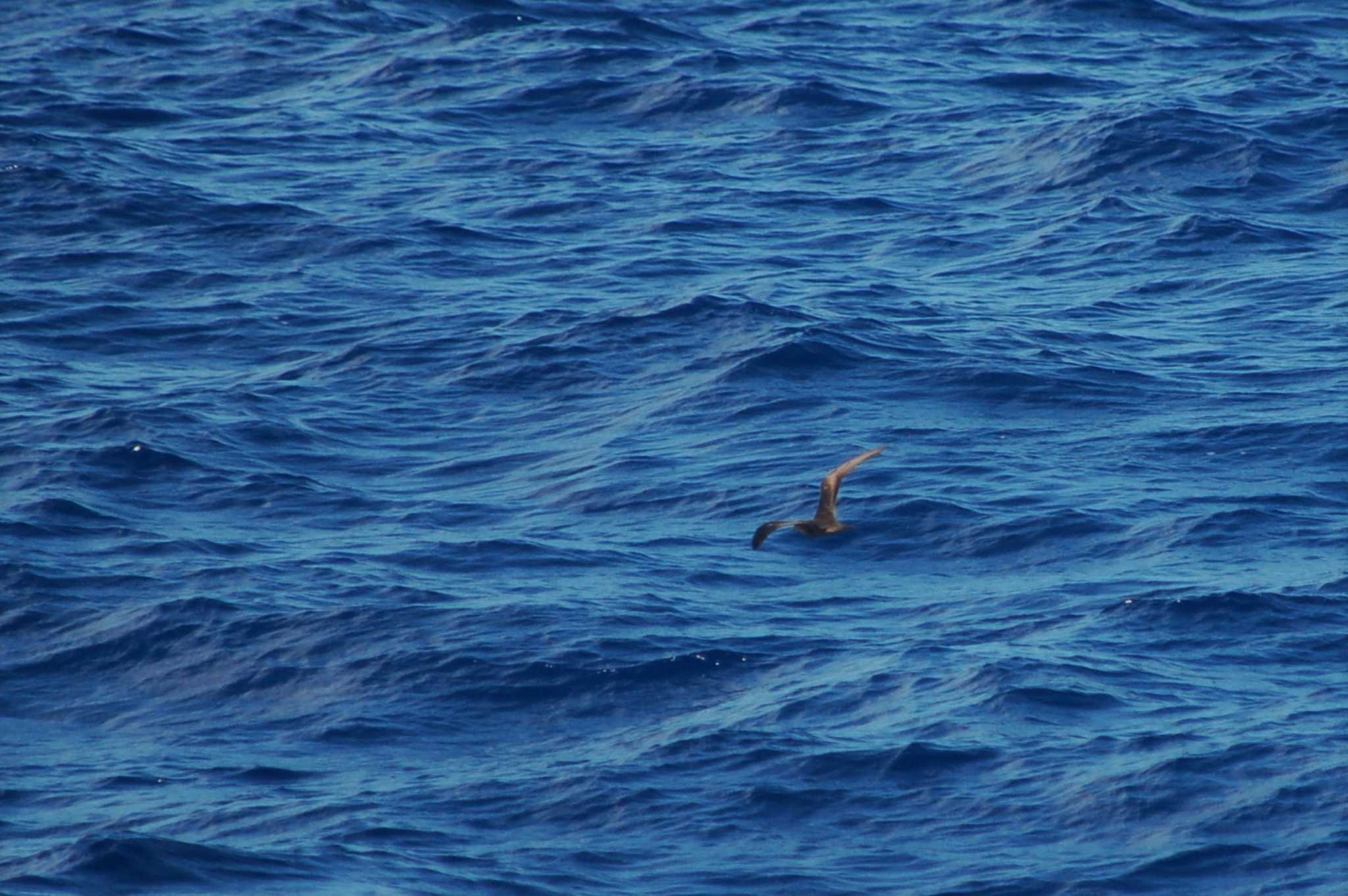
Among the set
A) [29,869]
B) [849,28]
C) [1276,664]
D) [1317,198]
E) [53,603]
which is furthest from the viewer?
[849,28]

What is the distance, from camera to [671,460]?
25.7 m

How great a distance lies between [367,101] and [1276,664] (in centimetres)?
2193

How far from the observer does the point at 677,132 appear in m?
37.1

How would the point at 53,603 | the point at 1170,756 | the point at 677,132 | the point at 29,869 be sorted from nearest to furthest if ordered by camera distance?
the point at 29,869, the point at 1170,756, the point at 53,603, the point at 677,132

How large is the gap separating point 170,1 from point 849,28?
13.0m

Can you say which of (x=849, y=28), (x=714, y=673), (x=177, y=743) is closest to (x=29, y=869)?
(x=177, y=743)

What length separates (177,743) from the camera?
20.6 meters

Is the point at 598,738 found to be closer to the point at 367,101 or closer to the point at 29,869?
the point at 29,869

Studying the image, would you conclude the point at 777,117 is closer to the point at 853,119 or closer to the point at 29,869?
the point at 853,119

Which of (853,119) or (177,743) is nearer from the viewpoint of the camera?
(177,743)

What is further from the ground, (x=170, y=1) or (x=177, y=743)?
(x=170, y=1)

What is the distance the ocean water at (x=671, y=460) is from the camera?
19.2 meters

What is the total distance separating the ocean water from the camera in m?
19.2

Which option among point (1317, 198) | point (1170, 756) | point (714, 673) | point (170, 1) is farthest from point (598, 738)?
point (170, 1)
